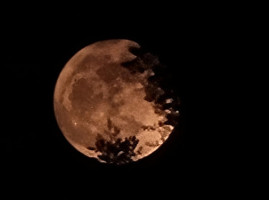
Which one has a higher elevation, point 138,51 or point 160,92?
point 138,51

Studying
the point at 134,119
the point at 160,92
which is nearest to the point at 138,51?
the point at 160,92

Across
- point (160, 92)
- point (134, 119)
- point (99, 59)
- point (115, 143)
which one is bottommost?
point (115, 143)

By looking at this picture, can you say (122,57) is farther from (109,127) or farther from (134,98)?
(109,127)

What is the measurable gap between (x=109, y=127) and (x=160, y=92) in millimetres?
622

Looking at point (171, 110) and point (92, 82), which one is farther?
point (171, 110)

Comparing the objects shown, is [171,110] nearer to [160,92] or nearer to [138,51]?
[160,92]

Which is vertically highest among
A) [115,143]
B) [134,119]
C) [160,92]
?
[160,92]

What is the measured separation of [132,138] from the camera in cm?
371

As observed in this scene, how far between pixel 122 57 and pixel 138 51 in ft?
0.63

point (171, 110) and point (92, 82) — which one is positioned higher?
point (92, 82)

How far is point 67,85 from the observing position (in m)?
3.80

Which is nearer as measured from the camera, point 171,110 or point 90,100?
point 90,100

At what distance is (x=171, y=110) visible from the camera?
3945 millimetres

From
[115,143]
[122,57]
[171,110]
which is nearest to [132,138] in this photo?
[115,143]
